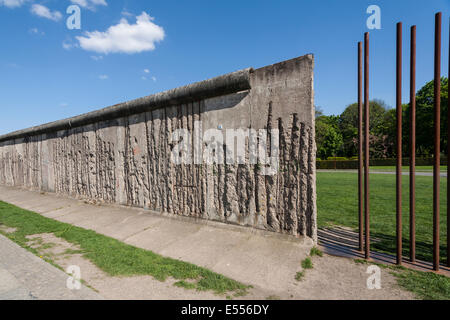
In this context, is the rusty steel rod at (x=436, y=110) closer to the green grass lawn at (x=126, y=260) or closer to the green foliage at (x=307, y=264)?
the green foliage at (x=307, y=264)

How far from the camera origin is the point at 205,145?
3.78m

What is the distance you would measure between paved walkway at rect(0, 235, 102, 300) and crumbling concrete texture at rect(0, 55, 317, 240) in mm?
2038

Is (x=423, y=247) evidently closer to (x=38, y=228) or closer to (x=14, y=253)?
(x=14, y=253)

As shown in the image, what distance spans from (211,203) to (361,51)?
3031mm

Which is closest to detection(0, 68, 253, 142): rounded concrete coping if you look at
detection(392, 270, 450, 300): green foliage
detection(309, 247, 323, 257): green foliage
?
detection(309, 247, 323, 257): green foliage

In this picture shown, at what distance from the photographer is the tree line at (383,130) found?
1110 inches

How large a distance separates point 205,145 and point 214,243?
1603 mm

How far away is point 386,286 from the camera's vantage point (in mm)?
2082

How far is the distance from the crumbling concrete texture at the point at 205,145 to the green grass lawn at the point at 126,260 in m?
1.15

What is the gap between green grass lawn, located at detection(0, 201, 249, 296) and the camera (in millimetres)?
2234

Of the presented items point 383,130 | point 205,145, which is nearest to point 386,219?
point 205,145

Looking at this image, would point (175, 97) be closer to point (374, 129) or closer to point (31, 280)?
point (31, 280)

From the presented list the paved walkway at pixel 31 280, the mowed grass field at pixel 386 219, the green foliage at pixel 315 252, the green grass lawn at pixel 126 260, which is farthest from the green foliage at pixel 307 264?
the paved walkway at pixel 31 280
